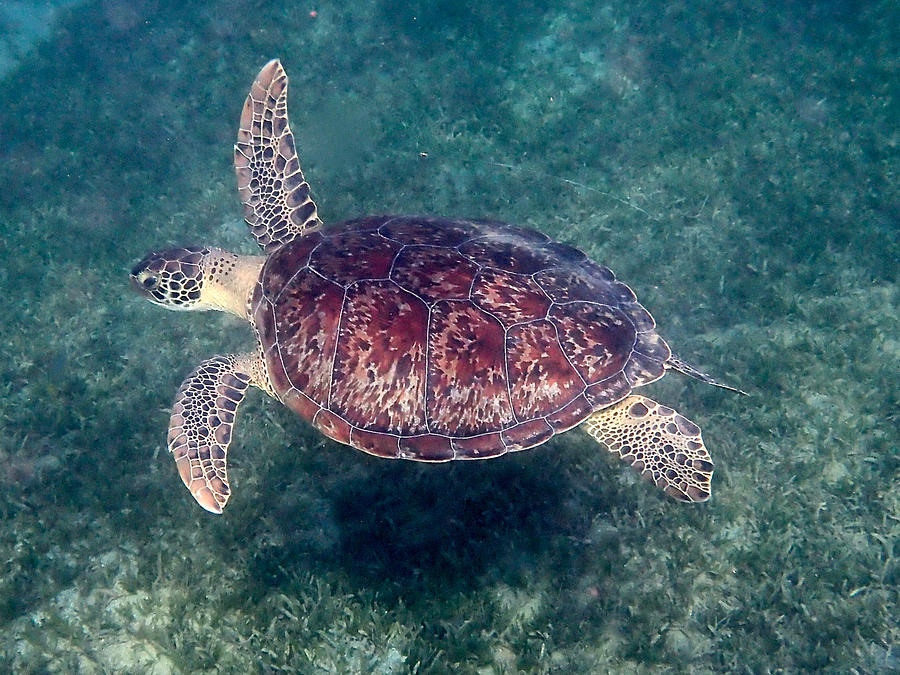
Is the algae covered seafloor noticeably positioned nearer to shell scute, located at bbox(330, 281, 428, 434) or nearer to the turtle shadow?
the turtle shadow

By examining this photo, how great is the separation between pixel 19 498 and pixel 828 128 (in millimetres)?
7202

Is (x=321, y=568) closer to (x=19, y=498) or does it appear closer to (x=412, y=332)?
(x=412, y=332)

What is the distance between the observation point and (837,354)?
3.41 meters

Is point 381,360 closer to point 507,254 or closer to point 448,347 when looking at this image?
point 448,347

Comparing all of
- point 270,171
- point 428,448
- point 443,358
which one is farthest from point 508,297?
point 270,171

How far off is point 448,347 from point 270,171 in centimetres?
225

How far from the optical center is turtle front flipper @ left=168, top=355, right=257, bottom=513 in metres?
2.70

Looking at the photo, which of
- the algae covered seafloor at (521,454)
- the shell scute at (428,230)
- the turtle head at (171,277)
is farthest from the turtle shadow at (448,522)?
the turtle head at (171,277)

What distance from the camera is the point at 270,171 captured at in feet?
12.4

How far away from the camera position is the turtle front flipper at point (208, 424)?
2697 mm

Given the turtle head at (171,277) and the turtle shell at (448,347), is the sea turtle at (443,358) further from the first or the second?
the turtle head at (171,277)

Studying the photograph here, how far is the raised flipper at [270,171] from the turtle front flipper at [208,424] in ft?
3.41

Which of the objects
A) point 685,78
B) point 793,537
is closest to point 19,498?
point 793,537

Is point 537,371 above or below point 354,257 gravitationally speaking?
below
